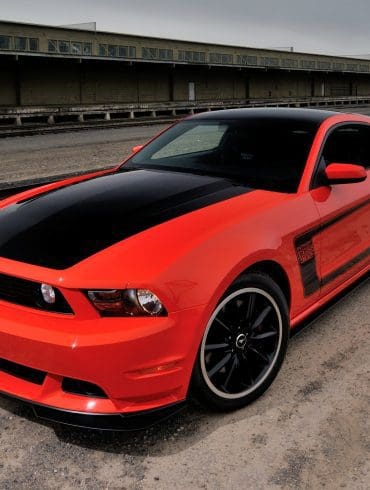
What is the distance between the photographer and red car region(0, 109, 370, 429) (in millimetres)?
2410

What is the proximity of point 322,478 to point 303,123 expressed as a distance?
95.5 inches

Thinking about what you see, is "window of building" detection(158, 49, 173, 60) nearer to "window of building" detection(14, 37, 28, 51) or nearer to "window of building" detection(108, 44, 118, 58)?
"window of building" detection(108, 44, 118, 58)

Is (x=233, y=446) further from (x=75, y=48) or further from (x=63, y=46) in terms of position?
(x=75, y=48)

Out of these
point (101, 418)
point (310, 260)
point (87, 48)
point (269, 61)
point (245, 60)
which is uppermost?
point (269, 61)

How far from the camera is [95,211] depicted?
10.00ft

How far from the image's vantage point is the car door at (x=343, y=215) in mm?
3479

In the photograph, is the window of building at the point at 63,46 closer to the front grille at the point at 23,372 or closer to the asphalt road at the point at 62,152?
the asphalt road at the point at 62,152

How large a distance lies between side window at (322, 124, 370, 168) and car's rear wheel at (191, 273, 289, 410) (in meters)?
1.25

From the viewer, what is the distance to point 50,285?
2465 mm

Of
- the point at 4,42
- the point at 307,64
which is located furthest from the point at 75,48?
the point at 307,64

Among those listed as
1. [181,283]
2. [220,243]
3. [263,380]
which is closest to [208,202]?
[220,243]

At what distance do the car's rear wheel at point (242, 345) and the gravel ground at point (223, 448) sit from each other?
0.45 feet

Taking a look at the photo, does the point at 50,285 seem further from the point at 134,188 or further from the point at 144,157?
the point at 144,157

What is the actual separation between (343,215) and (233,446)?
5.73ft
